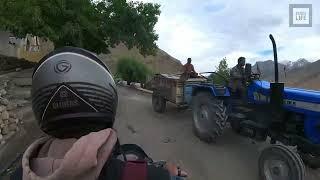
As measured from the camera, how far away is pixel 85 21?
22578 millimetres

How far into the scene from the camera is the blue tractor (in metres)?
8.12

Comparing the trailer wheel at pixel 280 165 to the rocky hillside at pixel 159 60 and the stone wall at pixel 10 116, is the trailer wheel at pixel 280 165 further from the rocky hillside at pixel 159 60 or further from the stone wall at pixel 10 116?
the rocky hillside at pixel 159 60

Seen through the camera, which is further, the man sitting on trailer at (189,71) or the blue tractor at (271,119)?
the man sitting on trailer at (189,71)

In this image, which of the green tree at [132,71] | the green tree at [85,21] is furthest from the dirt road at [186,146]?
the green tree at [132,71]

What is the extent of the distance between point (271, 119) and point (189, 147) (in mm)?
2435

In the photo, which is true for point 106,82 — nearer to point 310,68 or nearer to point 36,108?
point 36,108

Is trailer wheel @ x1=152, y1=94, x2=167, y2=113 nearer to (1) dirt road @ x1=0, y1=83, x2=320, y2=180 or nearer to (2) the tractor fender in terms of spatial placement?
(1) dirt road @ x1=0, y1=83, x2=320, y2=180

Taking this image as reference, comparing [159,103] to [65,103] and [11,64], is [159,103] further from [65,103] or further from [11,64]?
[65,103]

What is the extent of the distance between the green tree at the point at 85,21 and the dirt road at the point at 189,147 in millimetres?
5669

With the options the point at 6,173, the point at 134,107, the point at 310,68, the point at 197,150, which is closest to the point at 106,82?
the point at 6,173

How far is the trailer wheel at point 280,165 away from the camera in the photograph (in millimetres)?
7684

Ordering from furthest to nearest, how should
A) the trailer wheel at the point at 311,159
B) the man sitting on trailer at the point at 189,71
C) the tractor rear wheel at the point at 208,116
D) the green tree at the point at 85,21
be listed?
1. the green tree at the point at 85,21
2. the man sitting on trailer at the point at 189,71
3. the tractor rear wheel at the point at 208,116
4. the trailer wheel at the point at 311,159

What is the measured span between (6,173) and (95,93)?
7162 millimetres

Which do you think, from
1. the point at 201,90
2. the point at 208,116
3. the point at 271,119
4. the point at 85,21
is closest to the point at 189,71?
the point at 201,90
